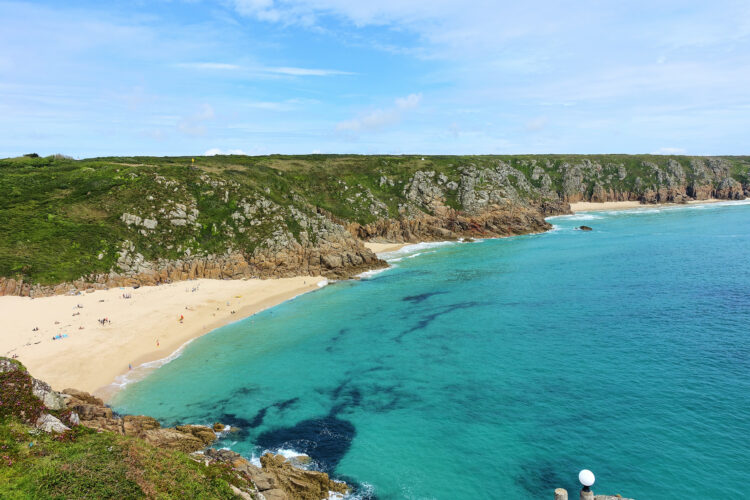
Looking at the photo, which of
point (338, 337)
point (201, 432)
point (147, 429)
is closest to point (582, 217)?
point (338, 337)

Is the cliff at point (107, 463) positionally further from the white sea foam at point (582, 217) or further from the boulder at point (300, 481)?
the white sea foam at point (582, 217)

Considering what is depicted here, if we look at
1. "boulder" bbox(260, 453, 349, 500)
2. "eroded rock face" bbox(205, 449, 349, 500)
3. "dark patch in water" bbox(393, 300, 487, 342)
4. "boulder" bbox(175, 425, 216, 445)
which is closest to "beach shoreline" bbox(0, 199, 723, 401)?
"boulder" bbox(175, 425, 216, 445)

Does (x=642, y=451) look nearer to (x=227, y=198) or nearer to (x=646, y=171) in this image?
(x=227, y=198)

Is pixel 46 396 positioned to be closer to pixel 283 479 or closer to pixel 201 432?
pixel 201 432

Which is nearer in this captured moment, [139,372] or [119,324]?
[139,372]

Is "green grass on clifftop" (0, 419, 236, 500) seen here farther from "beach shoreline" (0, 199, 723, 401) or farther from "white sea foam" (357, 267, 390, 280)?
"white sea foam" (357, 267, 390, 280)

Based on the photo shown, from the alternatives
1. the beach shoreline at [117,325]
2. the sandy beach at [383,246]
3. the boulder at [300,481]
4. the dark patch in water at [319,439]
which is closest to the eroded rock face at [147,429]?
the dark patch in water at [319,439]
